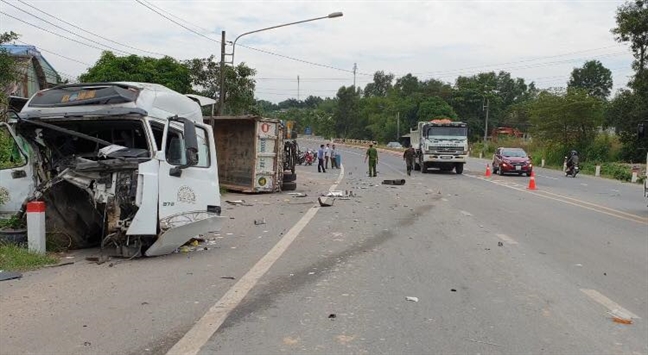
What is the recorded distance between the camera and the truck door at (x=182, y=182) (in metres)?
7.98

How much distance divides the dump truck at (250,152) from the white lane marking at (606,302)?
44.3 ft

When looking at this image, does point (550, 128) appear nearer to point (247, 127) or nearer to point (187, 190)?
point (247, 127)

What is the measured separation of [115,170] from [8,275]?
5.95 ft

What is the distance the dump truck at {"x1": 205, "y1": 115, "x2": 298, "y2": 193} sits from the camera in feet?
63.0

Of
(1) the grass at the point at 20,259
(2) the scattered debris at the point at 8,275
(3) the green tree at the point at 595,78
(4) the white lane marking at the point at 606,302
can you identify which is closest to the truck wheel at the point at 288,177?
(1) the grass at the point at 20,259

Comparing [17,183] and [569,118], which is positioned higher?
[569,118]

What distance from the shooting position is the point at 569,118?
48656mm

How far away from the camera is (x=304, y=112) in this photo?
150 m

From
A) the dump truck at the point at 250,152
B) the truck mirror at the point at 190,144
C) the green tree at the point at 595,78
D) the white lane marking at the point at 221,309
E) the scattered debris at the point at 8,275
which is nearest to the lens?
the white lane marking at the point at 221,309

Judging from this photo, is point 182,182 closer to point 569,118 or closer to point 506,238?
point 506,238

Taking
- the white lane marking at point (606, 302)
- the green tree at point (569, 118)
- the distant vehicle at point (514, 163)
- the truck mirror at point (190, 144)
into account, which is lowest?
the white lane marking at point (606, 302)

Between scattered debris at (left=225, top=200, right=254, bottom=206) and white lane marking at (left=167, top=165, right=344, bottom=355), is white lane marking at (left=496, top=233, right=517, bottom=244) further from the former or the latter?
scattered debris at (left=225, top=200, right=254, bottom=206)

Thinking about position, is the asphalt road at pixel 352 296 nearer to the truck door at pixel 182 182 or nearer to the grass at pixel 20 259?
the grass at pixel 20 259

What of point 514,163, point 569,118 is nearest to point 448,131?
point 514,163
